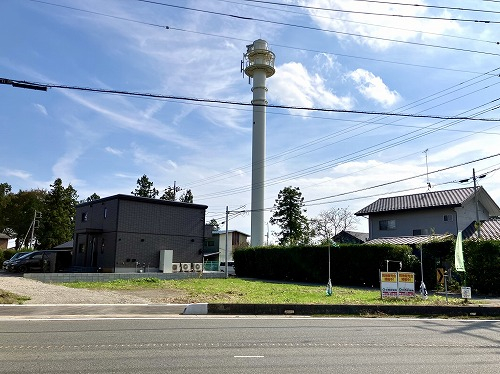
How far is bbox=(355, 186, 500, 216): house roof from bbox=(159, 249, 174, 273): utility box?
712 inches

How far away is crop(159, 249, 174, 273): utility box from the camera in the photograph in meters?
31.7

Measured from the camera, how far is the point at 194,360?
6363 millimetres

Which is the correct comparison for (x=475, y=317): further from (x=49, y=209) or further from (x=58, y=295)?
(x=49, y=209)

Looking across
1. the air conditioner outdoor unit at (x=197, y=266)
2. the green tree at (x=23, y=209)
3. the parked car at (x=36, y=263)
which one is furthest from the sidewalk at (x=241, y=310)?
the green tree at (x=23, y=209)

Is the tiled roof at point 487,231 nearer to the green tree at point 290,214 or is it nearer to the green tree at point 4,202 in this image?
the green tree at point 290,214

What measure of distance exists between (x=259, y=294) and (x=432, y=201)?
21.4 metres

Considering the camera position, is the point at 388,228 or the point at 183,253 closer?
the point at 183,253

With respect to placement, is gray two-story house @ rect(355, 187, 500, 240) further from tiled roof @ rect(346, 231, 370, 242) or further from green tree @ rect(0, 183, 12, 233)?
green tree @ rect(0, 183, 12, 233)

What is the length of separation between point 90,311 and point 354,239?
38.8m

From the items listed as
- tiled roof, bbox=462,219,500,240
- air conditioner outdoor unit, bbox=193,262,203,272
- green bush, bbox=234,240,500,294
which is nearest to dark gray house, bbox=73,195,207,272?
air conditioner outdoor unit, bbox=193,262,203,272

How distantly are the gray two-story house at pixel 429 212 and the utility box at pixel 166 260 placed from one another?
18.1 meters

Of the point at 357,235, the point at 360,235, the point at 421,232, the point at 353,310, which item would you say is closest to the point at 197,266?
the point at 421,232

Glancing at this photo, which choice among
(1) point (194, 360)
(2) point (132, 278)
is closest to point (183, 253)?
(2) point (132, 278)

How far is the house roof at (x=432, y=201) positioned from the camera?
32156 mm
